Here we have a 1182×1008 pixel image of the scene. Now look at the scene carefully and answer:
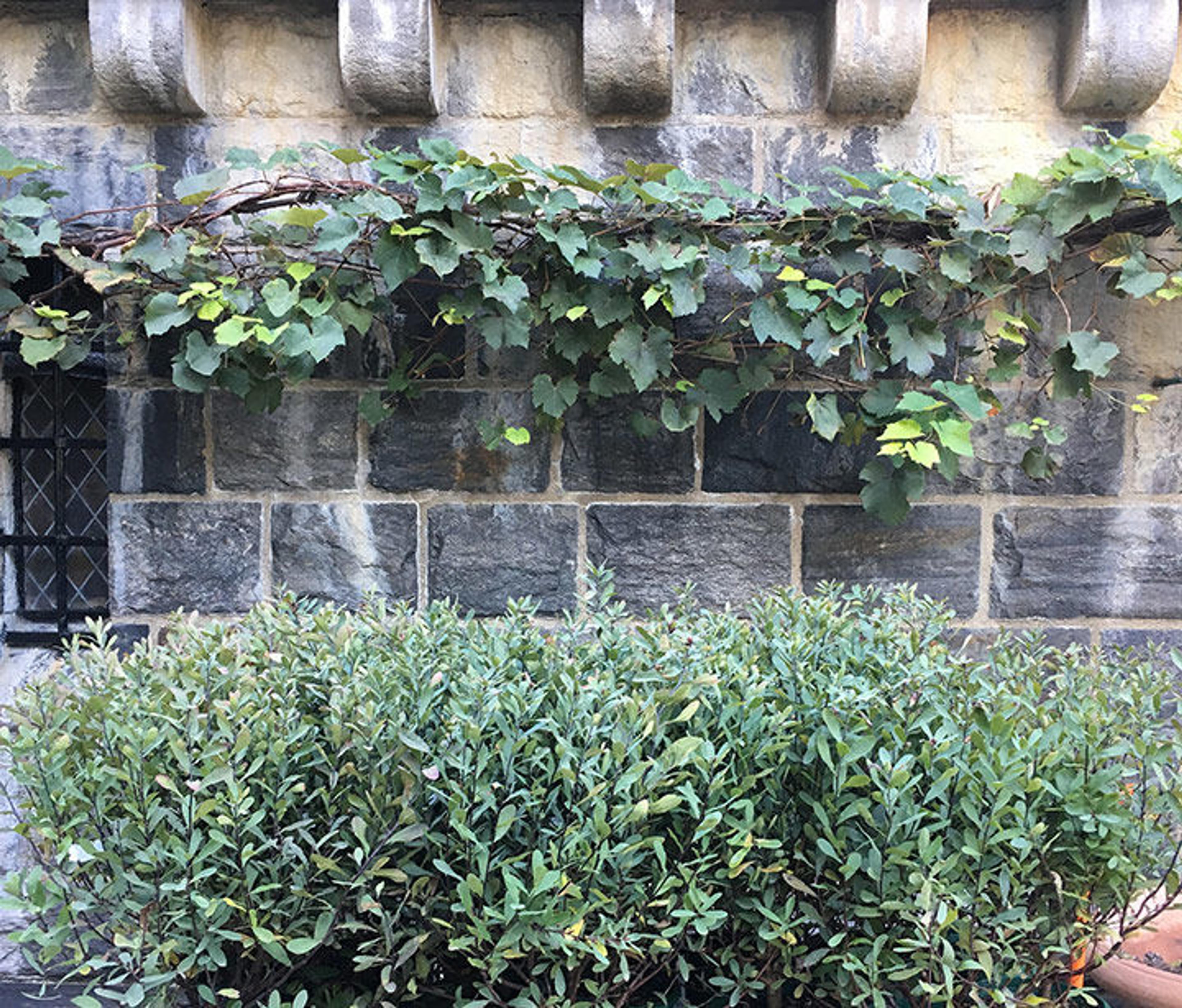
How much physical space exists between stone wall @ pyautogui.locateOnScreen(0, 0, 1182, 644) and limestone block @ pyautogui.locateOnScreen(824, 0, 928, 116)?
8 cm

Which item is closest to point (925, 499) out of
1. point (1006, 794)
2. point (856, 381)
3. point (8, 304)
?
point (856, 381)

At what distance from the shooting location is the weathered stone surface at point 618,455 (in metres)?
2.57

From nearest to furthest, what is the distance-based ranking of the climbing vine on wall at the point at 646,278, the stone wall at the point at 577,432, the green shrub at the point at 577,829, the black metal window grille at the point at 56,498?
the green shrub at the point at 577,829 → the climbing vine on wall at the point at 646,278 → the stone wall at the point at 577,432 → the black metal window grille at the point at 56,498

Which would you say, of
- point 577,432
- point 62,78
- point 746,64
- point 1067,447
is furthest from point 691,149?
point 62,78

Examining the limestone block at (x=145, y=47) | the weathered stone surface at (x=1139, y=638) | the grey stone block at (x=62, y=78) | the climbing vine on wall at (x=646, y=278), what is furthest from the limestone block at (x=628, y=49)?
the weathered stone surface at (x=1139, y=638)

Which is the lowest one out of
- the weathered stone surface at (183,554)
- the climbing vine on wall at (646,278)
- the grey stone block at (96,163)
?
the weathered stone surface at (183,554)

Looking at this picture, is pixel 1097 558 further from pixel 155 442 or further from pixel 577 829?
pixel 155 442

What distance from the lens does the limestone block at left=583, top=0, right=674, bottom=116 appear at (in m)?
2.37

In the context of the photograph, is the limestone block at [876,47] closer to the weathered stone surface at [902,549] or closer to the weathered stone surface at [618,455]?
the weathered stone surface at [618,455]

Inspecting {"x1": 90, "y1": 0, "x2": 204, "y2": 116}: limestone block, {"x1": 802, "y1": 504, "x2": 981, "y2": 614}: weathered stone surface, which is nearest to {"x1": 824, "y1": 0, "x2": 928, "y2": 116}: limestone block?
{"x1": 802, "y1": 504, "x2": 981, "y2": 614}: weathered stone surface

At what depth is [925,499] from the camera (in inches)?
102

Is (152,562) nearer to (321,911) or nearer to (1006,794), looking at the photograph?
(321,911)

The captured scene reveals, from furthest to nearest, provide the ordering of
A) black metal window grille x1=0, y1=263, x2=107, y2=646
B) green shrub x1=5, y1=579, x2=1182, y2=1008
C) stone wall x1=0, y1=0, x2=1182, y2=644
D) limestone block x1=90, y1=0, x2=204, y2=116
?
1. black metal window grille x1=0, y1=263, x2=107, y2=646
2. stone wall x1=0, y1=0, x2=1182, y2=644
3. limestone block x1=90, y1=0, x2=204, y2=116
4. green shrub x1=5, y1=579, x2=1182, y2=1008

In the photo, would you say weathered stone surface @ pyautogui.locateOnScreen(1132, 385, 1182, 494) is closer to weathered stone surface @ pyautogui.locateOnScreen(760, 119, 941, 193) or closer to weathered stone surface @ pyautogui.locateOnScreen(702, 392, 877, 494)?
weathered stone surface @ pyautogui.locateOnScreen(702, 392, 877, 494)
